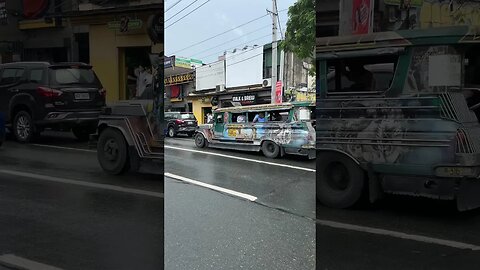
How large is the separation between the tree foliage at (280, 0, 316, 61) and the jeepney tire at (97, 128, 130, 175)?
66 cm

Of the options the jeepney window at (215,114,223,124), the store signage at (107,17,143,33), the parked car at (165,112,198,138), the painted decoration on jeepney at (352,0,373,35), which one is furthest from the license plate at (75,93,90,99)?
the painted decoration on jeepney at (352,0,373,35)

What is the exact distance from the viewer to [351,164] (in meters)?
1.65

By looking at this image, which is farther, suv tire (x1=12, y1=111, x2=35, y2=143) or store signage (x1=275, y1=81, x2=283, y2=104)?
suv tire (x1=12, y1=111, x2=35, y2=143)

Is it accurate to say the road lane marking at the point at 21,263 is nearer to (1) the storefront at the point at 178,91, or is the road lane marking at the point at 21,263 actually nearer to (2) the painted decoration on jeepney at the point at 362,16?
(1) the storefront at the point at 178,91

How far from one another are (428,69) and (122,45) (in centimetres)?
105

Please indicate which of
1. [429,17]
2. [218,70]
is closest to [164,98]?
[218,70]

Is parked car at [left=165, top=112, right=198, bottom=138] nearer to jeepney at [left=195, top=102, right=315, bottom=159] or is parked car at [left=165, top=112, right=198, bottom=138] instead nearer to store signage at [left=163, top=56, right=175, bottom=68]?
A: jeepney at [left=195, top=102, right=315, bottom=159]

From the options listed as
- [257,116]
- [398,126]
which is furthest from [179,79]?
[398,126]

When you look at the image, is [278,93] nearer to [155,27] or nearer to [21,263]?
[155,27]

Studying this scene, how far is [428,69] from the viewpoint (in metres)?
1.62

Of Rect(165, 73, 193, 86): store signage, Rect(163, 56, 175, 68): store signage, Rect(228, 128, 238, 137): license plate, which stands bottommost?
Rect(228, 128, 238, 137): license plate

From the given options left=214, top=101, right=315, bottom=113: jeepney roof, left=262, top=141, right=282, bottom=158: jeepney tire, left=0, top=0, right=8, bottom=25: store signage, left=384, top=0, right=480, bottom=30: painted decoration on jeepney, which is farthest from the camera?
left=0, top=0, right=8, bottom=25: store signage

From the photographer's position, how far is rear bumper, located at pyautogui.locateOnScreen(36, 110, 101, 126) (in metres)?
1.64

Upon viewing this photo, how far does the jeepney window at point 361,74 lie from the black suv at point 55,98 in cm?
80
